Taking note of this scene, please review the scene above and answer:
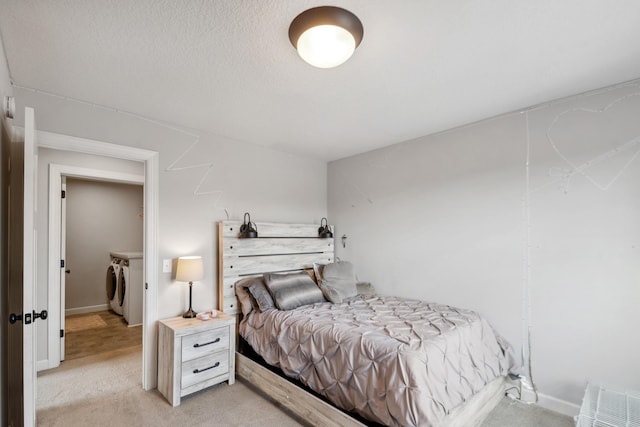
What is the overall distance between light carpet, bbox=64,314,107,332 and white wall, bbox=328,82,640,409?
4.44m

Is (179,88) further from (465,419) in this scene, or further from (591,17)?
(465,419)

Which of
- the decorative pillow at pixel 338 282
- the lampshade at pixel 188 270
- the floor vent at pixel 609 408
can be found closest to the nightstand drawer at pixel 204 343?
the lampshade at pixel 188 270

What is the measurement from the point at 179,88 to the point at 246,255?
5.71ft

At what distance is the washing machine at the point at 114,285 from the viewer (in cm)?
501

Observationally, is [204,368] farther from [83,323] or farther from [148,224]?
[83,323]

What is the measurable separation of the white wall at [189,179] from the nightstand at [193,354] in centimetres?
36

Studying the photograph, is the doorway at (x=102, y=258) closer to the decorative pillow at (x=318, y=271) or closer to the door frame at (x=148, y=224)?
the door frame at (x=148, y=224)

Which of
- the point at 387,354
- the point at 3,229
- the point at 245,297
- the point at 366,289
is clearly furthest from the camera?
the point at 366,289

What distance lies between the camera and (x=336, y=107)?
102 inches

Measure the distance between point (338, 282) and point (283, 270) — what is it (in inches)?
28.5

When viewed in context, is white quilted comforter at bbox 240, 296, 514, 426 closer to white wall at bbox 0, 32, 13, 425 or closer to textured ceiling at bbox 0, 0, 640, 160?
white wall at bbox 0, 32, 13, 425

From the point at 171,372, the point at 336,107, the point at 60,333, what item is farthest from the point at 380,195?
the point at 60,333

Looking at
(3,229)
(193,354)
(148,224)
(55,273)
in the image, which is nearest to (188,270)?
(148,224)

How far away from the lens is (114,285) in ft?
16.8
